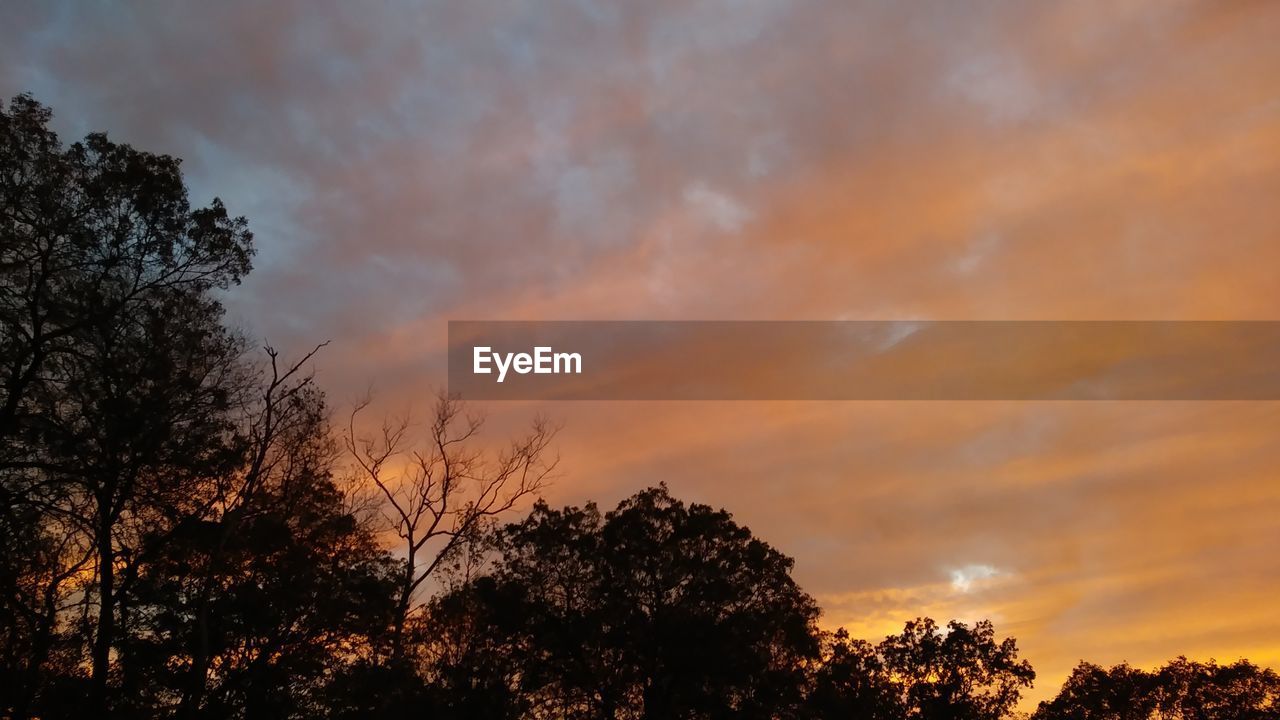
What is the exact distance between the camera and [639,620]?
29.8m

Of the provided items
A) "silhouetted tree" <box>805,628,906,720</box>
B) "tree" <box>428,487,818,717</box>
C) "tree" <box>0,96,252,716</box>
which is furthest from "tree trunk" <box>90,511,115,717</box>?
"silhouetted tree" <box>805,628,906,720</box>

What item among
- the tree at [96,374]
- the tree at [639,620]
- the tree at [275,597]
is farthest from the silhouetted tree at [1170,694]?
the tree at [96,374]

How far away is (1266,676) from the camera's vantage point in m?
43.6

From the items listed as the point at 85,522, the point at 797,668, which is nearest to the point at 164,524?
the point at 85,522

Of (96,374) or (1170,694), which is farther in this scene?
(1170,694)

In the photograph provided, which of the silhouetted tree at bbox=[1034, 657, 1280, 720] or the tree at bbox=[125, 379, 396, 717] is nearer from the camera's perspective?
the tree at bbox=[125, 379, 396, 717]

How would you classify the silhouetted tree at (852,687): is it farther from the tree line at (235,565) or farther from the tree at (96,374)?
the tree at (96,374)

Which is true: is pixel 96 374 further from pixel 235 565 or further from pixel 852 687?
pixel 852 687

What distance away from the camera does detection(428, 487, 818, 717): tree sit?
94.7 feet

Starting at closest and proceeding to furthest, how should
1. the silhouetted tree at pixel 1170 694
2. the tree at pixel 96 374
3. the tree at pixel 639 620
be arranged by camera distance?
1. the tree at pixel 96 374
2. the tree at pixel 639 620
3. the silhouetted tree at pixel 1170 694

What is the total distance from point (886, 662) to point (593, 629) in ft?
65.2

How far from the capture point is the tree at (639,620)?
2888 centimetres

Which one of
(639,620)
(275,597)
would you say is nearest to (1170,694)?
(639,620)

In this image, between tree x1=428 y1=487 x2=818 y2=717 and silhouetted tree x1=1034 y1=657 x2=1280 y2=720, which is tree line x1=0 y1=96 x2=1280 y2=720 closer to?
tree x1=428 y1=487 x2=818 y2=717
